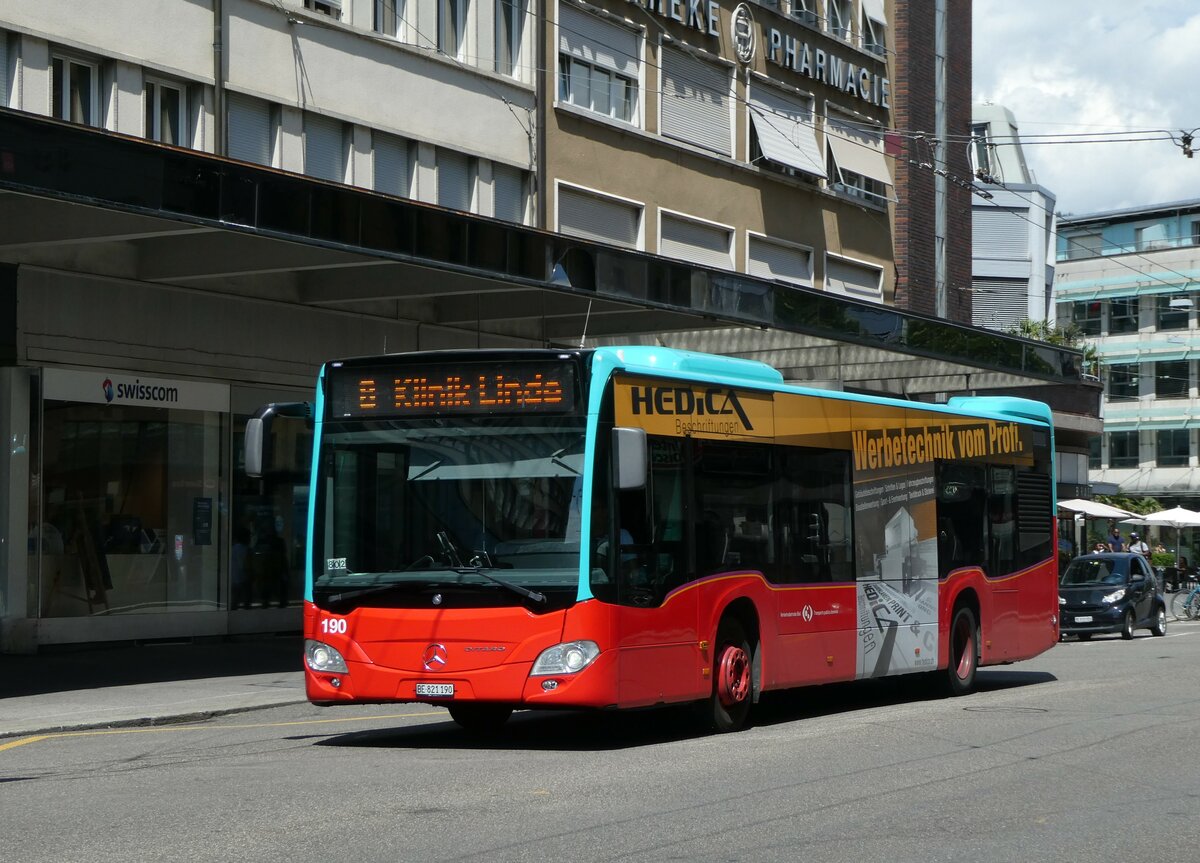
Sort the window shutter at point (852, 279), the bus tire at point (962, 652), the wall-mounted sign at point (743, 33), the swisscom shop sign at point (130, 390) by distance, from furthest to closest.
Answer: the window shutter at point (852, 279) → the wall-mounted sign at point (743, 33) → the swisscom shop sign at point (130, 390) → the bus tire at point (962, 652)

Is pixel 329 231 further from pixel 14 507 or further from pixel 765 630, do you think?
pixel 765 630

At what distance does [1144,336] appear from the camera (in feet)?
285

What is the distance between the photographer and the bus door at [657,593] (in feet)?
39.3

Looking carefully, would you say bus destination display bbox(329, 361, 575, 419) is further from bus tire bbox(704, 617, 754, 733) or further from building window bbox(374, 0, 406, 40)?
building window bbox(374, 0, 406, 40)

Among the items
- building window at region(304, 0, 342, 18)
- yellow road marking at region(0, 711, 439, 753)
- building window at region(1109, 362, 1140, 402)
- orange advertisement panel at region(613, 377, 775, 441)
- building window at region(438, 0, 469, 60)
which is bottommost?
yellow road marking at region(0, 711, 439, 753)

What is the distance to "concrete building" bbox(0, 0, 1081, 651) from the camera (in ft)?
61.2

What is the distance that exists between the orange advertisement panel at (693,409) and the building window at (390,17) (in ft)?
46.3

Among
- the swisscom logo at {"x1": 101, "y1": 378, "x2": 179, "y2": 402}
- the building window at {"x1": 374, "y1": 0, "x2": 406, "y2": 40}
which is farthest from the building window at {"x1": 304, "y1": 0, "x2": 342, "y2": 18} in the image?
the swisscom logo at {"x1": 101, "y1": 378, "x2": 179, "y2": 402}

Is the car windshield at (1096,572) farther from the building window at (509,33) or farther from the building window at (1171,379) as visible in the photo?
the building window at (1171,379)

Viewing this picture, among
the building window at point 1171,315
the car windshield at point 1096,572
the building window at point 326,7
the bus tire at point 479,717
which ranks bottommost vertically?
the bus tire at point 479,717

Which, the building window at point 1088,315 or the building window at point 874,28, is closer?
the building window at point 874,28

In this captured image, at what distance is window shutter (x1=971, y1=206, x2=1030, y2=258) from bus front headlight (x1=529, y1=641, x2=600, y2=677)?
5958 centimetres

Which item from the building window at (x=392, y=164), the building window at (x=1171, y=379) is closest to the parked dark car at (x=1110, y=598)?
the building window at (x=392, y=164)

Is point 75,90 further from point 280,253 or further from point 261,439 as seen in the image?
point 261,439
